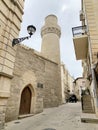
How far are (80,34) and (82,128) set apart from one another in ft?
21.5

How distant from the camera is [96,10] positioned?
29.8ft

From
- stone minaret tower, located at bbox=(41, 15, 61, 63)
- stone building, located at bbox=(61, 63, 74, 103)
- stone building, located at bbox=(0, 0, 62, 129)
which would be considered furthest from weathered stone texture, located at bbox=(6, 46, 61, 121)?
stone building, located at bbox=(61, 63, 74, 103)

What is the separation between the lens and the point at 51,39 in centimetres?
2008

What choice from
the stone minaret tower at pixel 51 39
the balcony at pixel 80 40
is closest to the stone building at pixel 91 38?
the balcony at pixel 80 40

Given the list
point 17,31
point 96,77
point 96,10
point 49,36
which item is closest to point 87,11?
point 96,10

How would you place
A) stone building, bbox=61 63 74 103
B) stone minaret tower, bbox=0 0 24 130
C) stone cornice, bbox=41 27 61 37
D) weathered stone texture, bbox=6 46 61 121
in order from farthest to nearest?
stone building, bbox=61 63 74 103, stone cornice, bbox=41 27 61 37, weathered stone texture, bbox=6 46 61 121, stone minaret tower, bbox=0 0 24 130

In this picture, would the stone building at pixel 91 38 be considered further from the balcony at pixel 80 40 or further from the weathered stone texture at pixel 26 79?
the weathered stone texture at pixel 26 79

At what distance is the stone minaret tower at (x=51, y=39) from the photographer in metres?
19.1

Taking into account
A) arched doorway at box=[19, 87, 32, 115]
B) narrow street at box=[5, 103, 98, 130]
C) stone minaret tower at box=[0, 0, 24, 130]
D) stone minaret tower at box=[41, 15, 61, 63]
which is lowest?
narrow street at box=[5, 103, 98, 130]

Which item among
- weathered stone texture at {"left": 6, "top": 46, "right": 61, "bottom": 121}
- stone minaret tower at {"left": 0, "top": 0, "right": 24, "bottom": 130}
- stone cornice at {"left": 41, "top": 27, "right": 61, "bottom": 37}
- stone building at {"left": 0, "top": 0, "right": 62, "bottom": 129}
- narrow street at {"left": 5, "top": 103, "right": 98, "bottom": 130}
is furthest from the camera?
stone cornice at {"left": 41, "top": 27, "right": 61, "bottom": 37}

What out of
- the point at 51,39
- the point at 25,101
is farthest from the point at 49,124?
the point at 51,39

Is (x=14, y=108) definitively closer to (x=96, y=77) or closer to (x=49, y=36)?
(x=96, y=77)

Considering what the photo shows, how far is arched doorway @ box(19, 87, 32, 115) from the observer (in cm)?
864

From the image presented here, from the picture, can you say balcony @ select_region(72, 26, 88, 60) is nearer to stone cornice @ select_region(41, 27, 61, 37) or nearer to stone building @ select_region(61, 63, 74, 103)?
stone cornice @ select_region(41, 27, 61, 37)
